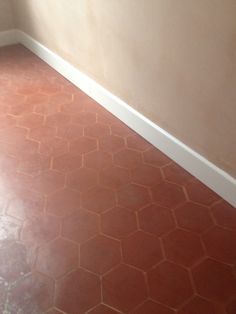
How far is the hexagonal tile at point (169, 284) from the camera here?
1245 millimetres

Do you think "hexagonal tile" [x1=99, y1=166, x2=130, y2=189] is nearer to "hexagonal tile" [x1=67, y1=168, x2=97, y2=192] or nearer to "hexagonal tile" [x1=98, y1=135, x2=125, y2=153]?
"hexagonal tile" [x1=67, y1=168, x2=97, y2=192]

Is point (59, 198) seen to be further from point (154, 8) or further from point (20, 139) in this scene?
point (154, 8)

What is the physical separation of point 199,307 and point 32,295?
0.57 m

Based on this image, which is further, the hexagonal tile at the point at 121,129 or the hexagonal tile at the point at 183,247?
the hexagonal tile at the point at 121,129

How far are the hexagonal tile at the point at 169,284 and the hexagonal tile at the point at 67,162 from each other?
2.36 feet

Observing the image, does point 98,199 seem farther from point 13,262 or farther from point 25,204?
point 13,262

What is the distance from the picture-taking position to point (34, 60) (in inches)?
118

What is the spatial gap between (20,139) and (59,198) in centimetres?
58

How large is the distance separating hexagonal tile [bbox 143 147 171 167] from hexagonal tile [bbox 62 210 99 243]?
1.50ft

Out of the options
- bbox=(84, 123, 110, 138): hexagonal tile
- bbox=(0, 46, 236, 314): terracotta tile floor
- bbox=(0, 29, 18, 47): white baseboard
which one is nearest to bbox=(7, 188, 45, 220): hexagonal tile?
bbox=(0, 46, 236, 314): terracotta tile floor

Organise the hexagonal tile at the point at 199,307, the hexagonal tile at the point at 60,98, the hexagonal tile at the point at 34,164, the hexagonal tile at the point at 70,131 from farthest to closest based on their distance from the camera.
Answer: the hexagonal tile at the point at 60,98
the hexagonal tile at the point at 70,131
the hexagonal tile at the point at 34,164
the hexagonal tile at the point at 199,307

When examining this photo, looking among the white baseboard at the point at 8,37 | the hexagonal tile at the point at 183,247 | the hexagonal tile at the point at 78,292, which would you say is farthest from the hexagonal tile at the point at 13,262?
the white baseboard at the point at 8,37

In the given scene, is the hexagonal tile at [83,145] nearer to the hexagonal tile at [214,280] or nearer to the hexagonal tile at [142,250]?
the hexagonal tile at [142,250]

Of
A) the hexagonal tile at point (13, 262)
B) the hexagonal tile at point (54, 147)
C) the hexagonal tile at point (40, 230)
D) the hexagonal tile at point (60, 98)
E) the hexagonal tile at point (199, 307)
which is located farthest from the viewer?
the hexagonal tile at point (60, 98)
